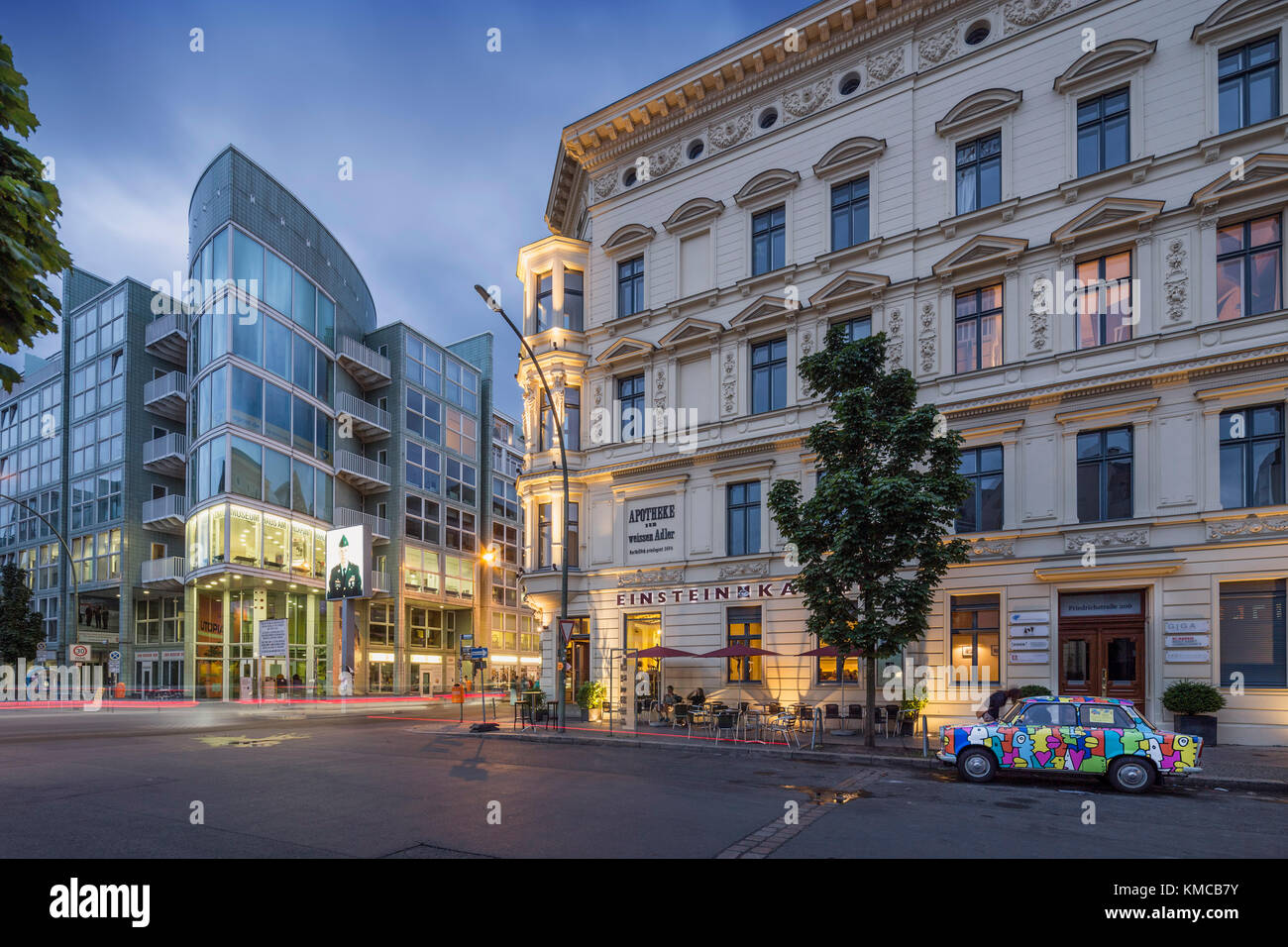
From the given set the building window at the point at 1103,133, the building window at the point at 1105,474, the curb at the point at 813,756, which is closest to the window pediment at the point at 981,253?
the building window at the point at 1103,133

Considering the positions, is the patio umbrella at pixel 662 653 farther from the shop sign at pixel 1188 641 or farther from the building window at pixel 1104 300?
the building window at pixel 1104 300

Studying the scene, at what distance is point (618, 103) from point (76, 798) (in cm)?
2707

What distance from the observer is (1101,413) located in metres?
21.2

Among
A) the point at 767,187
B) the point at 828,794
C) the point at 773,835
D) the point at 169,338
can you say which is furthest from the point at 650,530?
the point at 169,338

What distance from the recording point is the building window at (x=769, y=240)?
1097 inches

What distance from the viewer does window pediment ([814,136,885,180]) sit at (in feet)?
84.4

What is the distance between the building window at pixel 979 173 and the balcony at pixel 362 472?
38.6 metres

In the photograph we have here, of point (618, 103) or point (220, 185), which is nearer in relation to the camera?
point (618, 103)

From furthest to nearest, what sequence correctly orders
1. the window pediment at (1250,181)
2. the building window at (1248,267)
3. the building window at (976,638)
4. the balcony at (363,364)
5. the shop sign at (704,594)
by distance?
the balcony at (363,364), the shop sign at (704,594), the building window at (976,638), the building window at (1248,267), the window pediment at (1250,181)

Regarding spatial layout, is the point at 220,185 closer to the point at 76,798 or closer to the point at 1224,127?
the point at 76,798

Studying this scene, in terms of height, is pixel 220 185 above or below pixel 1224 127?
above

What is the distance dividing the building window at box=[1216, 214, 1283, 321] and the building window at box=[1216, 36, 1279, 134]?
250 cm

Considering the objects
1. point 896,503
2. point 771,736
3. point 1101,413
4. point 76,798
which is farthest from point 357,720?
point 1101,413

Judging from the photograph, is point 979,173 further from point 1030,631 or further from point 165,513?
point 165,513
